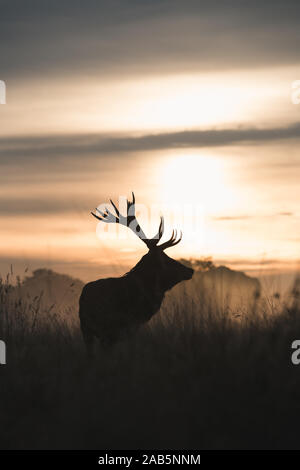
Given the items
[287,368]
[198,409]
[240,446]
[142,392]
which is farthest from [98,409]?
[287,368]

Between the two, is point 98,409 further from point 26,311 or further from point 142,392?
point 26,311

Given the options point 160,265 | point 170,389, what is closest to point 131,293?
point 160,265

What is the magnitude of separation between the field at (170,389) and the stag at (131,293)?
159cm

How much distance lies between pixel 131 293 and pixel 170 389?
13.0 feet

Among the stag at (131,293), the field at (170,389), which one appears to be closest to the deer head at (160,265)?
the stag at (131,293)

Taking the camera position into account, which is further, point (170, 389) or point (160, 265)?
point (160, 265)

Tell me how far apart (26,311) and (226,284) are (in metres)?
2.62

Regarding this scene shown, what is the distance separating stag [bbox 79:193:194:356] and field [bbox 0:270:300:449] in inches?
62.7

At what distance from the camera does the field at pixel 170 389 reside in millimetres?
5730

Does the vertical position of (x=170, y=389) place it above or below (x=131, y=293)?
below

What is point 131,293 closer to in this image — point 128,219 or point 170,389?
point 128,219

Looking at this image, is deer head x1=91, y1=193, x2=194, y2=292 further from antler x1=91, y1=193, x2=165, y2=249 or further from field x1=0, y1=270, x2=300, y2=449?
field x1=0, y1=270, x2=300, y2=449

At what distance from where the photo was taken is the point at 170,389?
20.6 feet

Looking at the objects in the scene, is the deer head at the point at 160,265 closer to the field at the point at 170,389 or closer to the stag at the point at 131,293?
the stag at the point at 131,293
